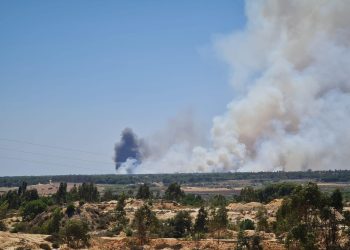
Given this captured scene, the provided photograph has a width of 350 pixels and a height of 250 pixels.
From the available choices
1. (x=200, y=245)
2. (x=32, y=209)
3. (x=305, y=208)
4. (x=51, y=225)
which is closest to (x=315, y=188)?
(x=305, y=208)

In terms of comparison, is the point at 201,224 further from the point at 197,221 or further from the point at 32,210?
the point at 32,210

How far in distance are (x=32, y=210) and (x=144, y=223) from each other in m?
51.6

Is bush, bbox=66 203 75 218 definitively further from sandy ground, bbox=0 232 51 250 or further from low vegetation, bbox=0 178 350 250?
sandy ground, bbox=0 232 51 250

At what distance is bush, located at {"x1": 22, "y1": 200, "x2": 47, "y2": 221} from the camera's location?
126 meters

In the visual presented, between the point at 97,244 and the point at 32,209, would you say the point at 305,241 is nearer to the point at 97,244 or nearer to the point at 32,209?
the point at 97,244

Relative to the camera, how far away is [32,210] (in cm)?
12850

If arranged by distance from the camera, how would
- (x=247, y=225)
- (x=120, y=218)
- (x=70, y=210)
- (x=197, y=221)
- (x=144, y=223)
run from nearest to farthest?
(x=144, y=223) < (x=197, y=221) < (x=247, y=225) < (x=120, y=218) < (x=70, y=210)

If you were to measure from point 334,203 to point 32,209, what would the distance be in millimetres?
81588

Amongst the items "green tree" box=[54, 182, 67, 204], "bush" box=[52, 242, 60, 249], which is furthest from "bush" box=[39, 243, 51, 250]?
"green tree" box=[54, 182, 67, 204]

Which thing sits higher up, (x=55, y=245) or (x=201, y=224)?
(x=201, y=224)

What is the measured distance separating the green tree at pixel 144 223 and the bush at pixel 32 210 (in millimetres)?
45417

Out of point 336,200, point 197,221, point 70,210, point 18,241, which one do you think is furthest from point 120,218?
point 336,200

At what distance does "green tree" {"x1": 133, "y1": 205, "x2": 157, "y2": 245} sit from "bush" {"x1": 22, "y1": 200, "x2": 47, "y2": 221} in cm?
4542

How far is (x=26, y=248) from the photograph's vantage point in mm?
76188
